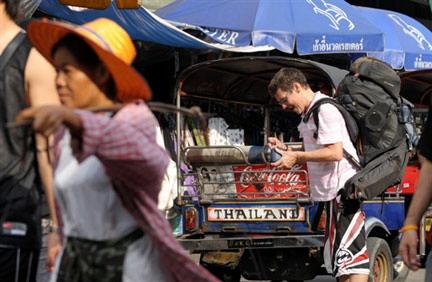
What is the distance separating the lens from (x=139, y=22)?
1109cm

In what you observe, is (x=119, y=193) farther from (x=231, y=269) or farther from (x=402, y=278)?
(x=402, y=278)

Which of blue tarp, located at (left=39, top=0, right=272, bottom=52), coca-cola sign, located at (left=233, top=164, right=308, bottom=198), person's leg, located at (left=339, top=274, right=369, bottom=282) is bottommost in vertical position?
person's leg, located at (left=339, top=274, right=369, bottom=282)

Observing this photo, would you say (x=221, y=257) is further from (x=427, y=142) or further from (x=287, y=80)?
(x=427, y=142)

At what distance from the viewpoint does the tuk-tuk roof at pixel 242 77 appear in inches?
380

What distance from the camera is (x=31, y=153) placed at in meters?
3.86

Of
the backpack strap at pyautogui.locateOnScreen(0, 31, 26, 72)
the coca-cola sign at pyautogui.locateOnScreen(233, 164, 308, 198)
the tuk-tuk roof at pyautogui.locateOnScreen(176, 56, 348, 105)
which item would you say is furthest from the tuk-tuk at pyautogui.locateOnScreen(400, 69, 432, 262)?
the backpack strap at pyautogui.locateOnScreen(0, 31, 26, 72)

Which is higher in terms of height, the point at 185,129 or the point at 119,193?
the point at 119,193

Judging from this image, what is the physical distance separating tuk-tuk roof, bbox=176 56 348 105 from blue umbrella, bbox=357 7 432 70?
4.94 metres

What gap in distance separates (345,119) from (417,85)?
222 inches

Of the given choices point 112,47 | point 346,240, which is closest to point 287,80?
point 346,240

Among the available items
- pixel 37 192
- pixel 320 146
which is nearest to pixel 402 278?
pixel 320 146

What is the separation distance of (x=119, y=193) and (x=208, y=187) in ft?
20.6

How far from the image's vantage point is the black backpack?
6.74 m

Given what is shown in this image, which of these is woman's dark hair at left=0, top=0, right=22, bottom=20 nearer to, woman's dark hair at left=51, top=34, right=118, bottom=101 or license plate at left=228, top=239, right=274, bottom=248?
woman's dark hair at left=51, top=34, right=118, bottom=101
